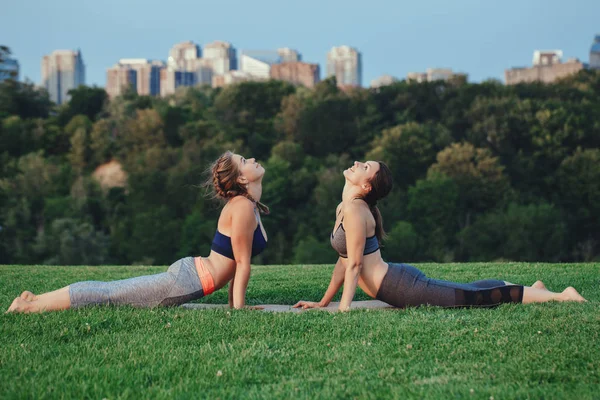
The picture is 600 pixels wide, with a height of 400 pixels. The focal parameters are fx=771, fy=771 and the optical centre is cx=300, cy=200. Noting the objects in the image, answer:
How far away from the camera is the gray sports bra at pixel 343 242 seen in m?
6.65

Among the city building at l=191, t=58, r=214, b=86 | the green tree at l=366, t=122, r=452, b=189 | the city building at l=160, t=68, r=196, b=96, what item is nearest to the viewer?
the green tree at l=366, t=122, r=452, b=189

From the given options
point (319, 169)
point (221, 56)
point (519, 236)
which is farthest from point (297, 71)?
point (519, 236)

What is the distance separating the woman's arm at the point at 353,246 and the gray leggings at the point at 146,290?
49.8 inches

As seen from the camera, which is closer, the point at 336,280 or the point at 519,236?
the point at 336,280

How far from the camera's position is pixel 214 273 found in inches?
263

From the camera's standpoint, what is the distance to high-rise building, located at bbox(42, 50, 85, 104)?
13275 centimetres

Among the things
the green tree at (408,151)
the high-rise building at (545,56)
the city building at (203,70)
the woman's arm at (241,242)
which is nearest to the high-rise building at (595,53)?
the high-rise building at (545,56)

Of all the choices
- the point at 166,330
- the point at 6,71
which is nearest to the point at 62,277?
the point at 166,330

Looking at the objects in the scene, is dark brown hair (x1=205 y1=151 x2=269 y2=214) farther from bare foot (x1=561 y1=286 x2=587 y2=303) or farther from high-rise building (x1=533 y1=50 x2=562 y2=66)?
high-rise building (x1=533 y1=50 x2=562 y2=66)

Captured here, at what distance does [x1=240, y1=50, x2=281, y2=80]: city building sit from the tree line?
67.1 metres

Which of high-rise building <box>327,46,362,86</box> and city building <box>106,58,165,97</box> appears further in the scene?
high-rise building <box>327,46,362,86</box>

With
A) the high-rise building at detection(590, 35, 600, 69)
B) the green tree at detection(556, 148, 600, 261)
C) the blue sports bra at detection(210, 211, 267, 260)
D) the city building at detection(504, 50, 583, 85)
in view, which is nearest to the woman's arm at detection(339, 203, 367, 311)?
the blue sports bra at detection(210, 211, 267, 260)

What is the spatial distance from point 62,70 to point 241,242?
5327 inches

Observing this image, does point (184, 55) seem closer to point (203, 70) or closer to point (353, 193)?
point (203, 70)
